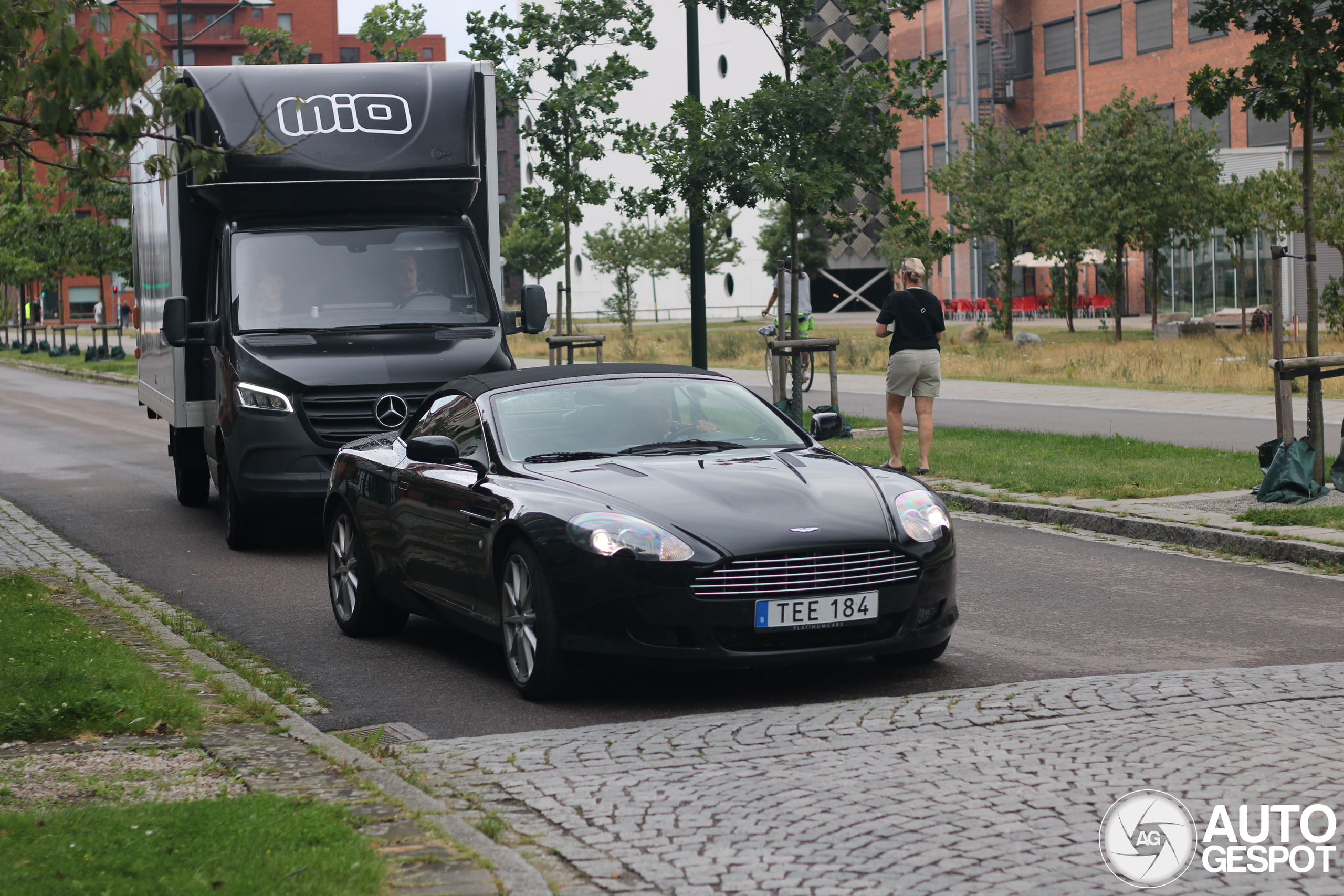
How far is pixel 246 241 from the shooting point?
40.6 ft

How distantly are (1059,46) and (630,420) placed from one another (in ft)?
215

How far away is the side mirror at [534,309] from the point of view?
1315cm

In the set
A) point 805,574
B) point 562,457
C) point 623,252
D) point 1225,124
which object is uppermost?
point 1225,124

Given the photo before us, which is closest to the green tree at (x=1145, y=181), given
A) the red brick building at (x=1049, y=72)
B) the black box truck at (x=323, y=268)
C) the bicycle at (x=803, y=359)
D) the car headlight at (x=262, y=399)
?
the red brick building at (x=1049, y=72)

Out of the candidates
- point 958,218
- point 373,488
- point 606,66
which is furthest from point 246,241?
point 958,218

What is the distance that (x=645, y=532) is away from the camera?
6.57 m

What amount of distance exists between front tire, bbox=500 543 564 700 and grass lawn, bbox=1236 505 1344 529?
615 centimetres

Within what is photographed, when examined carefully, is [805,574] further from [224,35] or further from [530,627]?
[224,35]

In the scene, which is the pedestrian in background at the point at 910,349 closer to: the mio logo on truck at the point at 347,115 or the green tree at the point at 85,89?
the mio logo on truck at the point at 347,115

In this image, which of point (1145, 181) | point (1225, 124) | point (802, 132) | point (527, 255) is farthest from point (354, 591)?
point (527, 255)

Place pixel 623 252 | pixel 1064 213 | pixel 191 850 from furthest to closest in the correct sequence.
Result: pixel 623 252 < pixel 1064 213 < pixel 191 850

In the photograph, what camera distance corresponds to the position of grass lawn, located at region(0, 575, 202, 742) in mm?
6145

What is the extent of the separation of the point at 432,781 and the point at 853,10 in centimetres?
1438

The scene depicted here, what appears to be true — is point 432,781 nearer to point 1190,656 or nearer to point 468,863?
point 468,863
